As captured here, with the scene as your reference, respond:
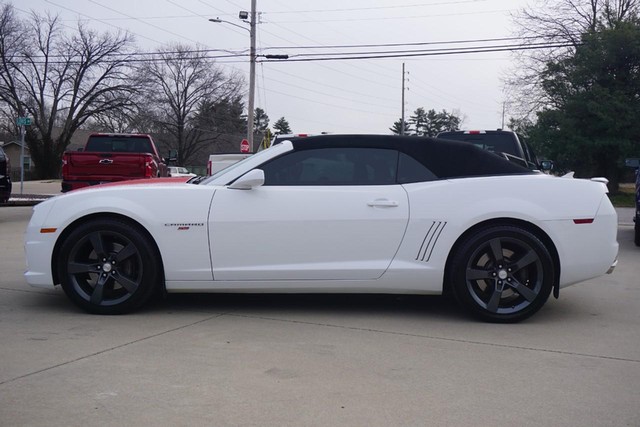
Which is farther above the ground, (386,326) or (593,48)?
(593,48)

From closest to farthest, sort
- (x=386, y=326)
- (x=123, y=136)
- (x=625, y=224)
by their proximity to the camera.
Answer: (x=386, y=326), (x=123, y=136), (x=625, y=224)

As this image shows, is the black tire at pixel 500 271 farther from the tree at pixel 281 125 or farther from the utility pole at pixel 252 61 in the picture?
the tree at pixel 281 125

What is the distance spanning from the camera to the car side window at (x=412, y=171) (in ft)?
18.6

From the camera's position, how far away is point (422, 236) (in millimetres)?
5516

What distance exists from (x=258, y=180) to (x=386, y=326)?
1.55 meters

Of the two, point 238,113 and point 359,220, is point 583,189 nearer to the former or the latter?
point 359,220

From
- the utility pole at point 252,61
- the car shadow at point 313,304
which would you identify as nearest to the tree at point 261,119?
the utility pole at point 252,61

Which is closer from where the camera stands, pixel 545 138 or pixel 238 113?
pixel 545 138

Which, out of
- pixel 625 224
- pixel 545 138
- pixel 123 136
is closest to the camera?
pixel 123 136

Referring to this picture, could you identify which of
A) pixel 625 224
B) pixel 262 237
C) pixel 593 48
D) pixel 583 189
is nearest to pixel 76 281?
pixel 262 237

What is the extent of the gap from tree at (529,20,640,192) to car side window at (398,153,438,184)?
26.2 metres

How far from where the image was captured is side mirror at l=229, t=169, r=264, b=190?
5457 mm

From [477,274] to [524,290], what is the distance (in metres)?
0.40

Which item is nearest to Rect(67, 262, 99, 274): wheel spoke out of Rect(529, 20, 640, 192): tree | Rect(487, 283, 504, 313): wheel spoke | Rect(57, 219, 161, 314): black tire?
Rect(57, 219, 161, 314): black tire
